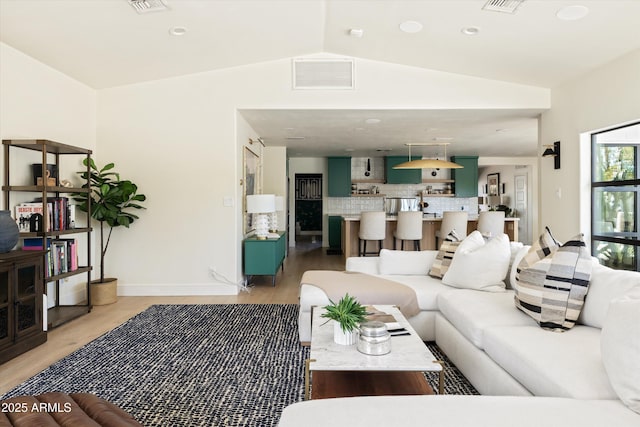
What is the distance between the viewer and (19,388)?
95.5 inches

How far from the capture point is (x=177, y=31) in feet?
12.7

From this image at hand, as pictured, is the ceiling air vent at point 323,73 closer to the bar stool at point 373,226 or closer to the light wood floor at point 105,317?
the bar stool at point 373,226

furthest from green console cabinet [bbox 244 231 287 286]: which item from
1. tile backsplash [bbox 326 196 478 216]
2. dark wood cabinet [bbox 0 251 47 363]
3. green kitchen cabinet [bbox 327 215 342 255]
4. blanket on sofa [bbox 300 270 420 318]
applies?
tile backsplash [bbox 326 196 478 216]

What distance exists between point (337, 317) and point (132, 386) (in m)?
1.39

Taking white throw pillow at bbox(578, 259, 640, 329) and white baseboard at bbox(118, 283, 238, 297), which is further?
white baseboard at bbox(118, 283, 238, 297)

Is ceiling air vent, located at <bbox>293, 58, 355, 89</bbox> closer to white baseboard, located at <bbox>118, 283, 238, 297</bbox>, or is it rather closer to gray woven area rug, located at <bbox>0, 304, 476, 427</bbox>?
white baseboard, located at <bbox>118, 283, 238, 297</bbox>

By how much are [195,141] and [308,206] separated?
8.23 metres

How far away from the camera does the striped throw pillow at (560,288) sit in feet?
7.14

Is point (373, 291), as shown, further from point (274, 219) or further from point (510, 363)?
point (274, 219)

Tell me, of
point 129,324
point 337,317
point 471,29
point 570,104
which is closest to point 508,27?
point 471,29

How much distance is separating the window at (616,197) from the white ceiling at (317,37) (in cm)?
84

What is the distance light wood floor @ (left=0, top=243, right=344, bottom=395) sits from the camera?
2.78 metres

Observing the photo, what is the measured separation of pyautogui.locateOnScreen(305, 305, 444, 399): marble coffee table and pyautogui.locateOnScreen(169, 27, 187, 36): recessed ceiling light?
3.22m

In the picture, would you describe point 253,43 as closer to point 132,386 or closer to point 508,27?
point 508,27
